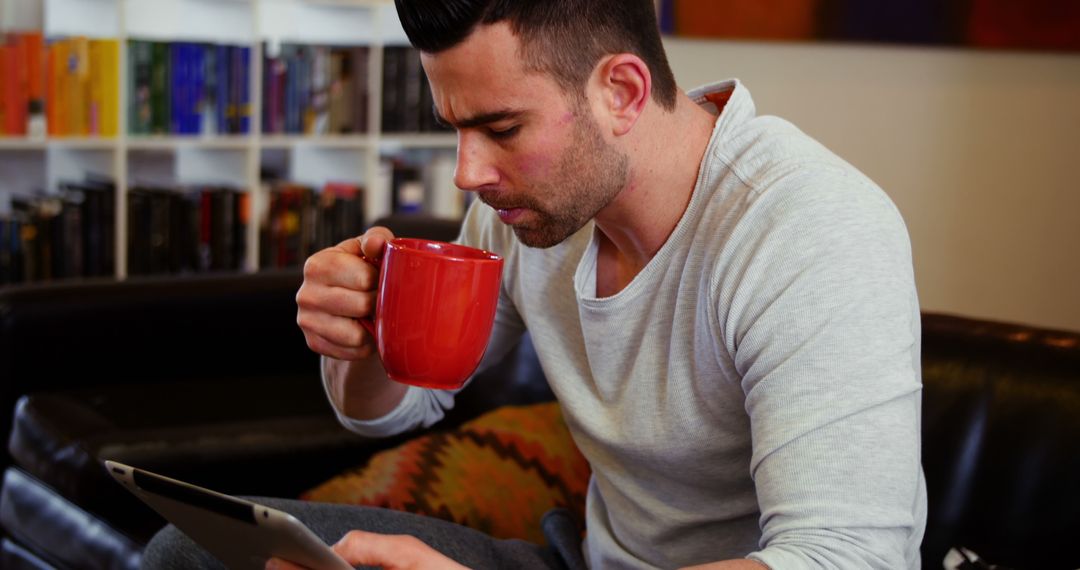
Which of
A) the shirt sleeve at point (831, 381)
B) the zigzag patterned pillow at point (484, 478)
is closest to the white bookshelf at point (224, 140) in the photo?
the zigzag patterned pillow at point (484, 478)

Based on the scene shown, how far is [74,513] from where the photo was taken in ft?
5.87

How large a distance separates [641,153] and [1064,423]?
55 cm

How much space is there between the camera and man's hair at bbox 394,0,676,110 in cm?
106

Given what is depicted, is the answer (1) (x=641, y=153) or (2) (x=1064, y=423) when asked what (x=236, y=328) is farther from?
(2) (x=1064, y=423)

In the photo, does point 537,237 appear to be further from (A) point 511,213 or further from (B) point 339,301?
(B) point 339,301

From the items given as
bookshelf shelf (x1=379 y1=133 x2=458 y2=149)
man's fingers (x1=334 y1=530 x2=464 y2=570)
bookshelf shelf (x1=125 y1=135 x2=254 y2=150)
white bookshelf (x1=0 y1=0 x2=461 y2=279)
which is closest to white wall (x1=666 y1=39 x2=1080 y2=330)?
bookshelf shelf (x1=379 y1=133 x2=458 y2=149)

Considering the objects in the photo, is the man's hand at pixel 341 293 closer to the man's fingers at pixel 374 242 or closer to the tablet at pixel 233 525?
the man's fingers at pixel 374 242

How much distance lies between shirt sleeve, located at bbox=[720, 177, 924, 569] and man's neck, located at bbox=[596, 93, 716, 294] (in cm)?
17

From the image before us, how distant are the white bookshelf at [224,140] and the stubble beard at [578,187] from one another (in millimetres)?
2392

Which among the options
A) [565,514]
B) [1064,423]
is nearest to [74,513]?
[565,514]

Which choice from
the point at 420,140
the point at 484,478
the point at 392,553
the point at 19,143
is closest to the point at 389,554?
the point at 392,553

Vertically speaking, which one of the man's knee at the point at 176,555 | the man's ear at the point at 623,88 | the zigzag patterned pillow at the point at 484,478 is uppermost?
the man's ear at the point at 623,88

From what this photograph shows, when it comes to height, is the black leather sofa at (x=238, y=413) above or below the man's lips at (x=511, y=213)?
below

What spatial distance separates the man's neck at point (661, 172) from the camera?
3.73 ft
